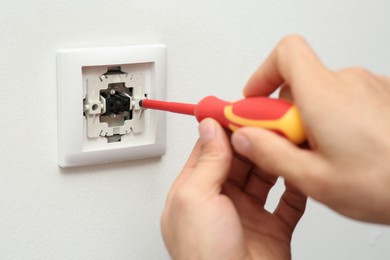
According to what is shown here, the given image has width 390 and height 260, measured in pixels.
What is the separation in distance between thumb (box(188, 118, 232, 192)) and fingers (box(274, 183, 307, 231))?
0.16 metres

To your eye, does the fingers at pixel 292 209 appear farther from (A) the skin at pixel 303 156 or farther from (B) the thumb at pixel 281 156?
(B) the thumb at pixel 281 156

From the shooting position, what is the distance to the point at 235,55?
2.46ft

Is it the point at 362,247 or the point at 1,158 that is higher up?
the point at 1,158

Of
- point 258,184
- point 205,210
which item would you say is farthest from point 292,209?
point 205,210

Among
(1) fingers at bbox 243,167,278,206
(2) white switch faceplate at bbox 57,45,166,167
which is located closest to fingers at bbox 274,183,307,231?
(1) fingers at bbox 243,167,278,206

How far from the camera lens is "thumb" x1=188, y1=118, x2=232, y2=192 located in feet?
1.86

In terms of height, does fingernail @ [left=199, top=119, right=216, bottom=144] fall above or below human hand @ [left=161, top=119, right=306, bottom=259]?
above

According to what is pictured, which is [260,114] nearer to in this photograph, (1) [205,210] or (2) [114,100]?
(1) [205,210]

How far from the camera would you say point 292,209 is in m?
0.71

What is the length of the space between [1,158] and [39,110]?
5cm

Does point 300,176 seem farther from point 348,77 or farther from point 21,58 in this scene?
point 21,58

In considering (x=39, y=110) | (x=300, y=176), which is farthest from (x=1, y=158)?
(x=300, y=176)

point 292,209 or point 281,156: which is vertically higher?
point 281,156

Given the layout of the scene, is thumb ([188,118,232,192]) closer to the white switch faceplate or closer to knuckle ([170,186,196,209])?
knuckle ([170,186,196,209])
